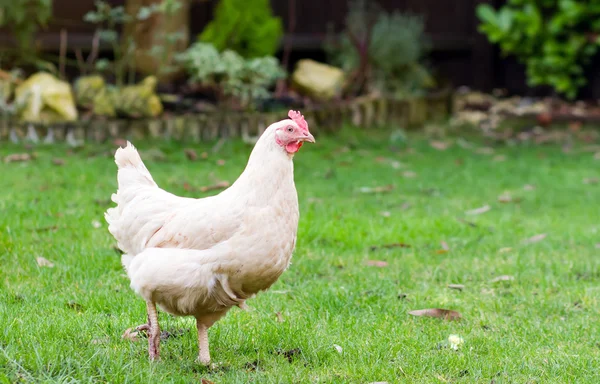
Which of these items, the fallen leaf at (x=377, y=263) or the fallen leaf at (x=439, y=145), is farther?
the fallen leaf at (x=439, y=145)

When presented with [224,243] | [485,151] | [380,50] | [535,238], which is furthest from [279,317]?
[380,50]

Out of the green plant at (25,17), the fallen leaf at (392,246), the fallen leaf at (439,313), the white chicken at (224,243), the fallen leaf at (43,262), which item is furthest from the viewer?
the green plant at (25,17)

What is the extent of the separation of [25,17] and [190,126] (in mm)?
2073

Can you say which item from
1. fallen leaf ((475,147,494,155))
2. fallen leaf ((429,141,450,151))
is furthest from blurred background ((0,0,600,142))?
fallen leaf ((475,147,494,155))

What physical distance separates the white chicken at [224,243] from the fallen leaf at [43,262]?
1376mm

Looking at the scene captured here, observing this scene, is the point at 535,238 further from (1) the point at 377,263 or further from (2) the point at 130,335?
(2) the point at 130,335

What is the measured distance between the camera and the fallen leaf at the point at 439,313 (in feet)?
13.6

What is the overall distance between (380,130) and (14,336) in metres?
7.64

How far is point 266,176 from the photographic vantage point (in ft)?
10.7

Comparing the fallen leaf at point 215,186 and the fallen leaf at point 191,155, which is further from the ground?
the fallen leaf at point 215,186

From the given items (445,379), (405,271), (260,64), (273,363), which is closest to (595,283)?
(405,271)

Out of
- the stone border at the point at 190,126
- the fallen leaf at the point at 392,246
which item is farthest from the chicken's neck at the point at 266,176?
the stone border at the point at 190,126

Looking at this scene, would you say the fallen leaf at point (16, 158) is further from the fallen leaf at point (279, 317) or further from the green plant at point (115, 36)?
the fallen leaf at point (279, 317)

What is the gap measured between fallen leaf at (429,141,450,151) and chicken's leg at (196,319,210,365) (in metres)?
6.72
